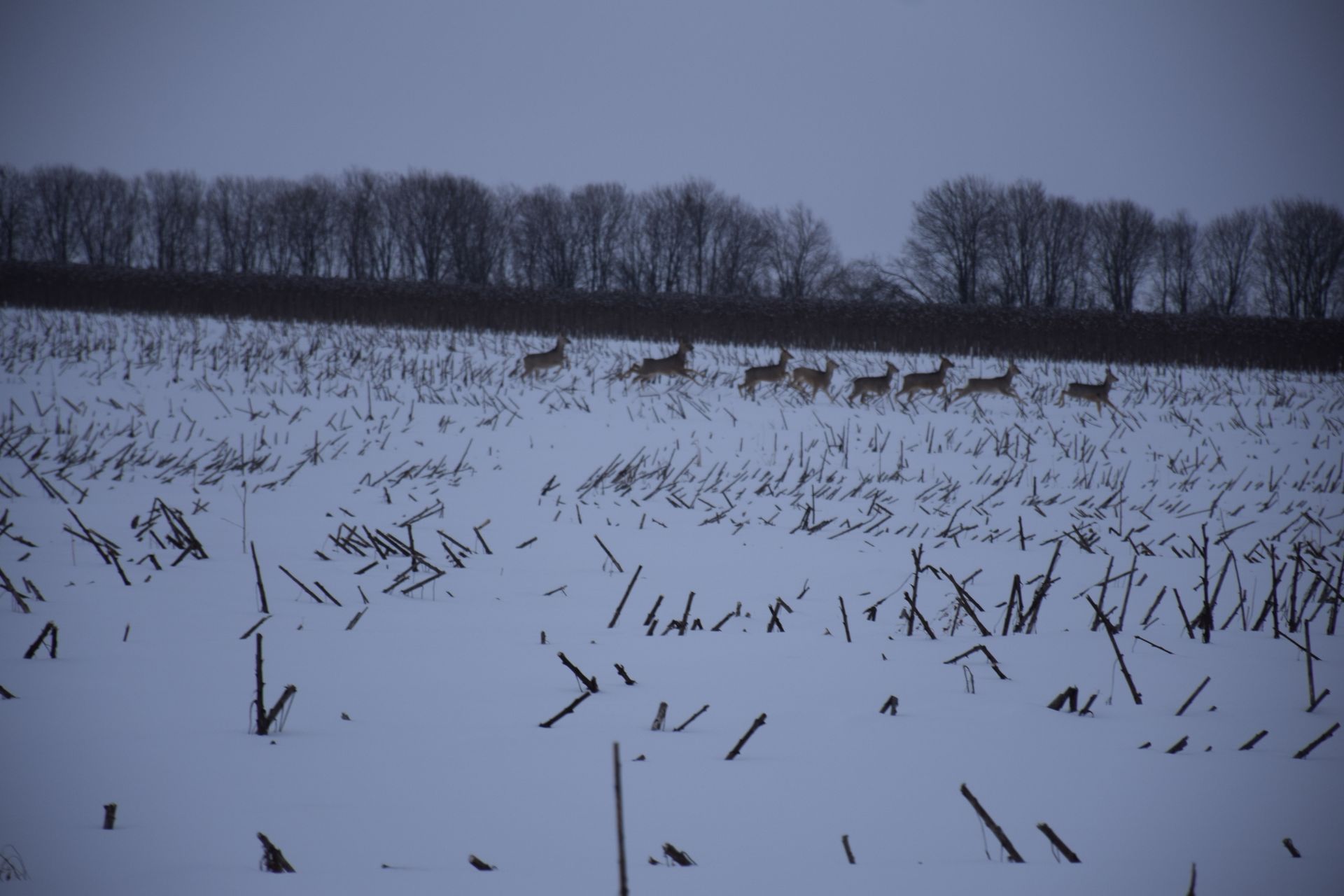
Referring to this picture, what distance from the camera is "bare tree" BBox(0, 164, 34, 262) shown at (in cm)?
4462

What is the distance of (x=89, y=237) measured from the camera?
169 ft

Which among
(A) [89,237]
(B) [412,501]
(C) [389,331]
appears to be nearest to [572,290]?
(C) [389,331]

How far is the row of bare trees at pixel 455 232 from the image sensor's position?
52.5 m

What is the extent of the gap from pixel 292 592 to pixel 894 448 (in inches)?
402

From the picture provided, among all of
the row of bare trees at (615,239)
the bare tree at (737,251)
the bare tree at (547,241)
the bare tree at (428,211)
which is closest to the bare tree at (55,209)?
the row of bare trees at (615,239)

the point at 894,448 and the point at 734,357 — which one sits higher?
the point at 734,357

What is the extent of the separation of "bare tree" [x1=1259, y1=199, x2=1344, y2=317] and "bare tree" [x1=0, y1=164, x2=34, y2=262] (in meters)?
73.9

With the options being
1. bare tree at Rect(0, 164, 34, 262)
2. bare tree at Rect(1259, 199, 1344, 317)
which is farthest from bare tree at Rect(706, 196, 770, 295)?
bare tree at Rect(0, 164, 34, 262)

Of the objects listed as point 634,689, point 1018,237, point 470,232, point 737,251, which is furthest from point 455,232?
point 634,689

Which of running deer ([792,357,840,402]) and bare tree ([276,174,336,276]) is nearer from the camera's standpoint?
running deer ([792,357,840,402])

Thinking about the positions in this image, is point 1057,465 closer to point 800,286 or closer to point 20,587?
point 20,587

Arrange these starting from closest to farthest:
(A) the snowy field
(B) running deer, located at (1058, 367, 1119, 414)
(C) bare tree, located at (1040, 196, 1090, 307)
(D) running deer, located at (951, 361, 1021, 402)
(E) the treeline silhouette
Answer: (A) the snowy field
(B) running deer, located at (1058, 367, 1119, 414)
(D) running deer, located at (951, 361, 1021, 402)
(E) the treeline silhouette
(C) bare tree, located at (1040, 196, 1090, 307)

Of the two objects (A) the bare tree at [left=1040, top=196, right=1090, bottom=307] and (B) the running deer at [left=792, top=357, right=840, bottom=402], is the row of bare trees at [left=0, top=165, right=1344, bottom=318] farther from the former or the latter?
(B) the running deer at [left=792, top=357, right=840, bottom=402]

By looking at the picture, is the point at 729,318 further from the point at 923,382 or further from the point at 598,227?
the point at 598,227
